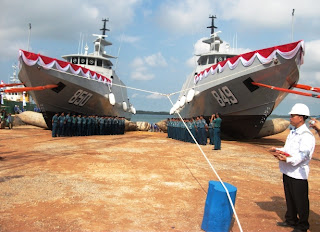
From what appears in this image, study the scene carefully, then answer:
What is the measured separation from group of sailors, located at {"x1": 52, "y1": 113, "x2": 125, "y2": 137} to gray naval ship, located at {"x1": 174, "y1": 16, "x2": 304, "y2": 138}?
4.45 m

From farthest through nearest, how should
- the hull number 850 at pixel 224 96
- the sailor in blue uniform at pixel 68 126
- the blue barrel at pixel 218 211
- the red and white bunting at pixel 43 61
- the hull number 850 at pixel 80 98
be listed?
the hull number 850 at pixel 80 98, the sailor in blue uniform at pixel 68 126, the hull number 850 at pixel 224 96, the red and white bunting at pixel 43 61, the blue barrel at pixel 218 211

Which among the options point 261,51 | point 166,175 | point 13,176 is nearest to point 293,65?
point 261,51

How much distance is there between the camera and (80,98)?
14062 mm

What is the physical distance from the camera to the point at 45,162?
610 cm

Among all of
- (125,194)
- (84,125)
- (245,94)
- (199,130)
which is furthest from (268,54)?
(84,125)

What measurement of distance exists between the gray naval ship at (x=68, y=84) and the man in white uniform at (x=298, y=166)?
27.4ft

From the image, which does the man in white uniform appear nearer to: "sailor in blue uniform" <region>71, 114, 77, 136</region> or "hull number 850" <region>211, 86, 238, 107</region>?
"hull number 850" <region>211, 86, 238, 107</region>

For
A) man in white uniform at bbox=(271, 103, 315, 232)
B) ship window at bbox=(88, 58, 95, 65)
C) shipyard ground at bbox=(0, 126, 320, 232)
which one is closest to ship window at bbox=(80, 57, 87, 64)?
ship window at bbox=(88, 58, 95, 65)

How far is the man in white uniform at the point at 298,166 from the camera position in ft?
9.71

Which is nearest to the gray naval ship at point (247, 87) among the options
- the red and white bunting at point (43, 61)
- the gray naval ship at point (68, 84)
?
the gray naval ship at point (68, 84)

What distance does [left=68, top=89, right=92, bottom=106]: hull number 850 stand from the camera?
13574 mm

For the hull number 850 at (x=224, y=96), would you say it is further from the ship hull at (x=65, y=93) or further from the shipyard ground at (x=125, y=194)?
the ship hull at (x=65, y=93)

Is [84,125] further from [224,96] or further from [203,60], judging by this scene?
[203,60]

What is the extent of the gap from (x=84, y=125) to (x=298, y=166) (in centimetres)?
1233
